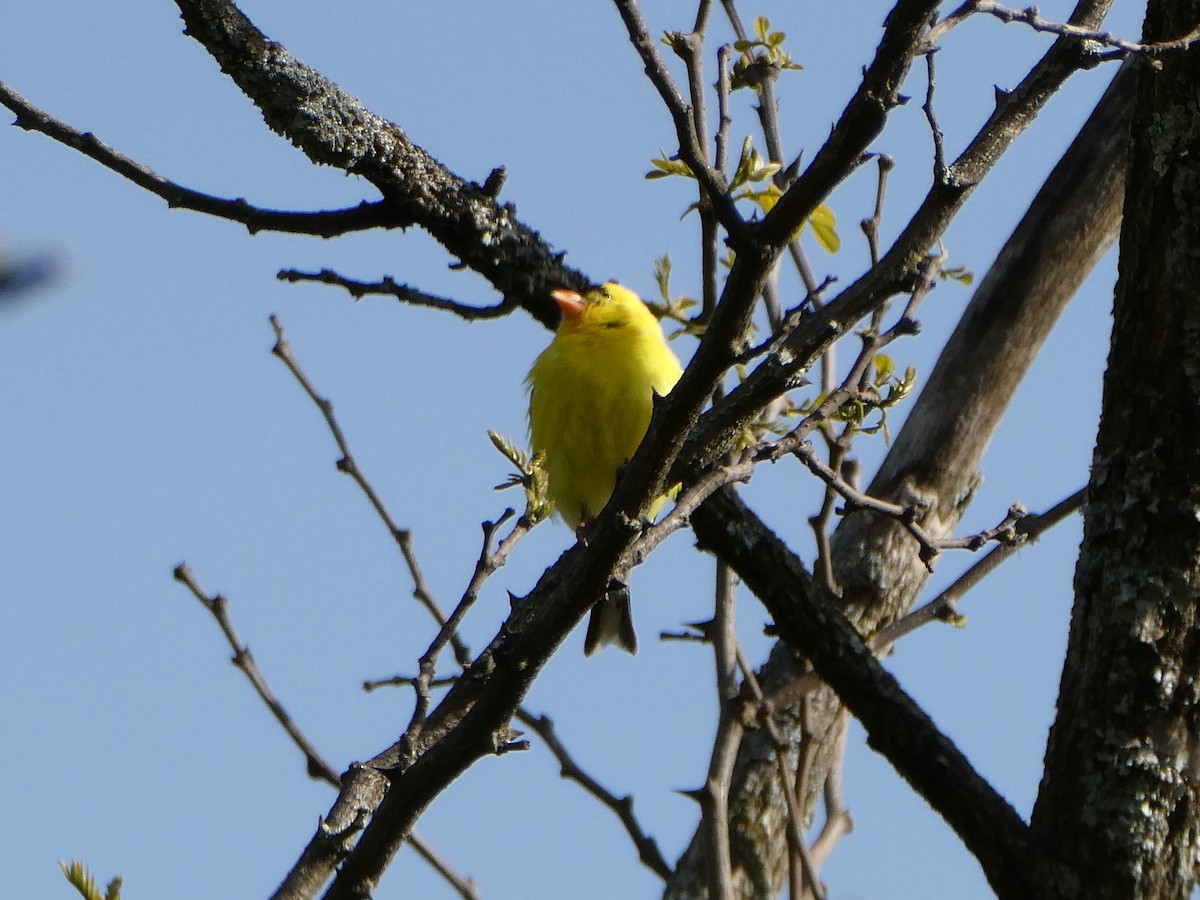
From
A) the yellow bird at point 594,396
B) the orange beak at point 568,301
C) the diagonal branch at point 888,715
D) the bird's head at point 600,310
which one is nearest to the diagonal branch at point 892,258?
the diagonal branch at point 888,715

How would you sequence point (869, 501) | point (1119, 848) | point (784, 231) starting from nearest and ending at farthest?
1. point (784, 231)
2. point (1119, 848)
3. point (869, 501)

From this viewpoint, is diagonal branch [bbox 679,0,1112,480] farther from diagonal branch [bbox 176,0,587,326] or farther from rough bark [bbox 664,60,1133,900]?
rough bark [bbox 664,60,1133,900]

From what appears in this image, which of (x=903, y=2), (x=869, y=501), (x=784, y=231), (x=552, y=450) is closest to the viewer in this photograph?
(x=903, y=2)

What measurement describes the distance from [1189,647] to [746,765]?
1.71 meters

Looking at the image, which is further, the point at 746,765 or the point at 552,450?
the point at 552,450

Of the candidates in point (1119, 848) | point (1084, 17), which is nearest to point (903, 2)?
point (1084, 17)

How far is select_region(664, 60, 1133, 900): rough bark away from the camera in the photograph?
3789 mm

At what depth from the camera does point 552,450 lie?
Answer: 15.2ft

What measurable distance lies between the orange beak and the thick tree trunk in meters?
1.45

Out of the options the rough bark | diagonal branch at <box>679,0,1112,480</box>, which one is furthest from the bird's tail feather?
diagonal branch at <box>679,0,1112,480</box>

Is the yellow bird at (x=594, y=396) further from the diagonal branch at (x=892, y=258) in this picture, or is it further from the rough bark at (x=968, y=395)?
→ the diagonal branch at (x=892, y=258)

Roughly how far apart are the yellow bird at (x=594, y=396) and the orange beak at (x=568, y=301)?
0.99 feet

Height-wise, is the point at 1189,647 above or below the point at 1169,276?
below

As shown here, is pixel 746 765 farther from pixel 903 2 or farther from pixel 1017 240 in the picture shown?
pixel 903 2
